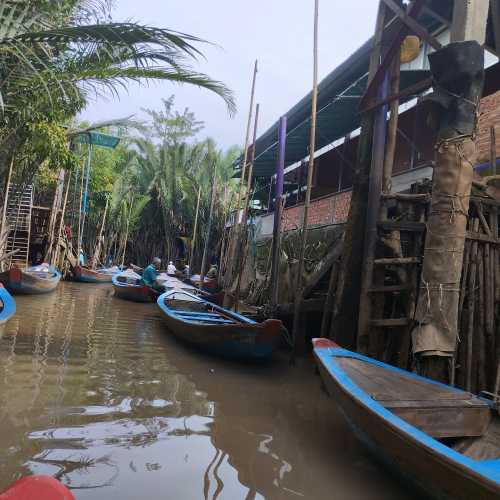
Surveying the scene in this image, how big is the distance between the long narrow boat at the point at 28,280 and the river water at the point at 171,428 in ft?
15.6

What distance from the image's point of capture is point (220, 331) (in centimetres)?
623

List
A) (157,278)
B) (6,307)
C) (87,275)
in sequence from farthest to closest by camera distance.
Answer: (87,275)
(157,278)
(6,307)

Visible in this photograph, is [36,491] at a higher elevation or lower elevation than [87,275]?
lower

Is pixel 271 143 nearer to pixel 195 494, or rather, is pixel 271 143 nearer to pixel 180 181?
pixel 180 181

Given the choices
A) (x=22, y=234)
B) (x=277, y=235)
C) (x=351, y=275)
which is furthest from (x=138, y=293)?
(x=351, y=275)

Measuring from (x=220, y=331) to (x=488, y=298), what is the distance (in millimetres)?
3443

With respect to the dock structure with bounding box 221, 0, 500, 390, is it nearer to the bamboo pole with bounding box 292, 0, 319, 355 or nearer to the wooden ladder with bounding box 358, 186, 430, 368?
the wooden ladder with bounding box 358, 186, 430, 368

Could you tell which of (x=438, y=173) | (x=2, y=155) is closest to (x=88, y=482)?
(x=438, y=173)

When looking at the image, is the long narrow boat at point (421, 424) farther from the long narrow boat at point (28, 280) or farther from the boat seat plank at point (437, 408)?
the long narrow boat at point (28, 280)

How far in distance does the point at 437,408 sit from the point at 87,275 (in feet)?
53.5

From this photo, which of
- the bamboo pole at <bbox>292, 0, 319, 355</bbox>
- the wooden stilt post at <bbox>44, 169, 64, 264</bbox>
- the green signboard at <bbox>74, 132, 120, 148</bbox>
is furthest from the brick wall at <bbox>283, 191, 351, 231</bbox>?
the wooden stilt post at <bbox>44, 169, 64, 264</bbox>

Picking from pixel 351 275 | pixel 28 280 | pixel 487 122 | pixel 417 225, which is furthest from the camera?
pixel 28 280

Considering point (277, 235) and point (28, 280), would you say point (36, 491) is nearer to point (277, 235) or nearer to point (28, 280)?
point (277, 235)

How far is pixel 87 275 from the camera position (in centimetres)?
1756
